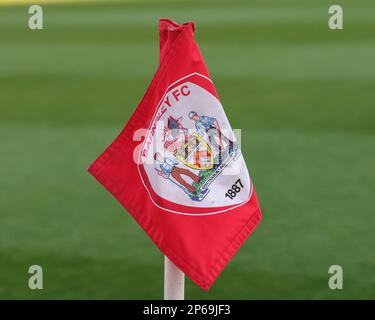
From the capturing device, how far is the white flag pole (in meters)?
2.02

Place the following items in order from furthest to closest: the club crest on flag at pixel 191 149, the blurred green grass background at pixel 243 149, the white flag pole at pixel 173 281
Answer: the blurred green grass background at pixel 243 149 < the white flag pole at pixel 173 281 < the club crest on flag at pixel 191 149

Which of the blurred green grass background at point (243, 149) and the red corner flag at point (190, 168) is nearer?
the red corner flag at point (190, 168)

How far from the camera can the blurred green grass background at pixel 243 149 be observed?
3490mm

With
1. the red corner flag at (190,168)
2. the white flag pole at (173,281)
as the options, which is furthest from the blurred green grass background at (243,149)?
the red corner flag at (190,168)

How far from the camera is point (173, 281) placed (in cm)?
204

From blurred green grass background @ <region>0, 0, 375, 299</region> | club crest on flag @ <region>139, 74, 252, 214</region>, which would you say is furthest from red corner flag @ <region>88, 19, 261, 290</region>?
blurred green grass background @ <region>0, 0, 375, 299</region>

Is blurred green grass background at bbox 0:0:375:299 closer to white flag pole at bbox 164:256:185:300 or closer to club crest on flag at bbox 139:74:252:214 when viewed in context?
white flag pole at bbox 164:256:185:300

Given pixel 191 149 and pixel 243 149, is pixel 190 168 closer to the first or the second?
pixel 191 149

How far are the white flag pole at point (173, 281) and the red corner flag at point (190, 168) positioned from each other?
80 mm

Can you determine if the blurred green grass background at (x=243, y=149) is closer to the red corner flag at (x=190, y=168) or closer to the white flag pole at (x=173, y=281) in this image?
the white flag pole at (x=173, y=281)

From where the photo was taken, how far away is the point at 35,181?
4.78 m

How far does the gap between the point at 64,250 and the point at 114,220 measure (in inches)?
17.9
